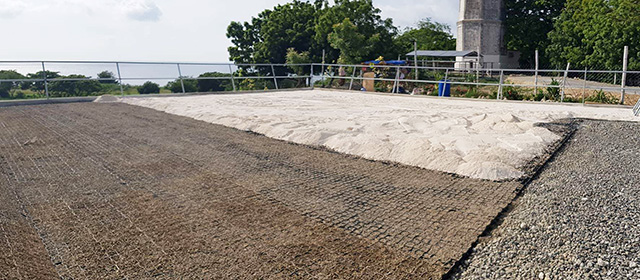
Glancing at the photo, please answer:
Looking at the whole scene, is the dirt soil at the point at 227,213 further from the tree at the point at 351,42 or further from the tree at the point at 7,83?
the tree at the point at 351,42

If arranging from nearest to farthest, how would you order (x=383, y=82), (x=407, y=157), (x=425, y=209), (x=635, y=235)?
(x=635, y=235)
(x=425, y=209)
(x=407, y=157)
(x=383, y=82)

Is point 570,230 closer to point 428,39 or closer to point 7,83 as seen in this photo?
point 7,83

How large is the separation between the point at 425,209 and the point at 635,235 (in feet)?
4.73

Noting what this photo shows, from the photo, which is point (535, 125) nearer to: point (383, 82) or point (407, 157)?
point (407, 157)

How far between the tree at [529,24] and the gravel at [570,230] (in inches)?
1299

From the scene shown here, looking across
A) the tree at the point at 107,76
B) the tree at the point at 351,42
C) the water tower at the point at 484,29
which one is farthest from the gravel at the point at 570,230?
the water tower at the point at 484,29

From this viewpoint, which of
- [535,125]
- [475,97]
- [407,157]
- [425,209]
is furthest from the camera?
[475,97]

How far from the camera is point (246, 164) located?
5.30m

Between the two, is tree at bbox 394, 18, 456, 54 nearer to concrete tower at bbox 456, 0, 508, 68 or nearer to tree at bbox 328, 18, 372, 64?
concrete tower at bbox 456, 0, 508, 68

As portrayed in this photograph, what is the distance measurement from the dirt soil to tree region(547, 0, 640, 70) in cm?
2547

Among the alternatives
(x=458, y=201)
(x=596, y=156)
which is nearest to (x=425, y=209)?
(x=458, y=201)

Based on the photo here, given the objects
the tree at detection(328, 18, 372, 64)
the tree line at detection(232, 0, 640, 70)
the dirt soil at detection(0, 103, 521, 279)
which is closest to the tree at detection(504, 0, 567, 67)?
the tree line at detection(232, 0, 640, 70)

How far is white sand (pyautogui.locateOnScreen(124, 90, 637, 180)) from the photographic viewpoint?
536cm

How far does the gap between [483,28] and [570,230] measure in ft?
115
